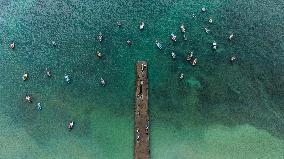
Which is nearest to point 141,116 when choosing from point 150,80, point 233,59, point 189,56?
point 150,80

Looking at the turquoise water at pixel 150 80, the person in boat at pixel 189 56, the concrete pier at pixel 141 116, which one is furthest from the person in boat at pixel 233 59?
the concrete pier at pixel 141 116

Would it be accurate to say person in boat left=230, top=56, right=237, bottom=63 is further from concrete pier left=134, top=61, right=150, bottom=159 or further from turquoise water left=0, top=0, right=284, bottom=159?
concrete pier left=134, top=61, right=150, bottom=159

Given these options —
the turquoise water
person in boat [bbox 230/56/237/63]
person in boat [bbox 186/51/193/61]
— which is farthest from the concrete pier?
person in boat [bbox 230/56/237/63]

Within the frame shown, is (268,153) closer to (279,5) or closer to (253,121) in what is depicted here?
(253,121)

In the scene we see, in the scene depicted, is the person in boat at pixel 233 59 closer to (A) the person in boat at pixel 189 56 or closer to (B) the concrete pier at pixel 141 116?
(A) the person in boat at pixel 189 56

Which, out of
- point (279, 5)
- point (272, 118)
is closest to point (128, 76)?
point (272, 118)
